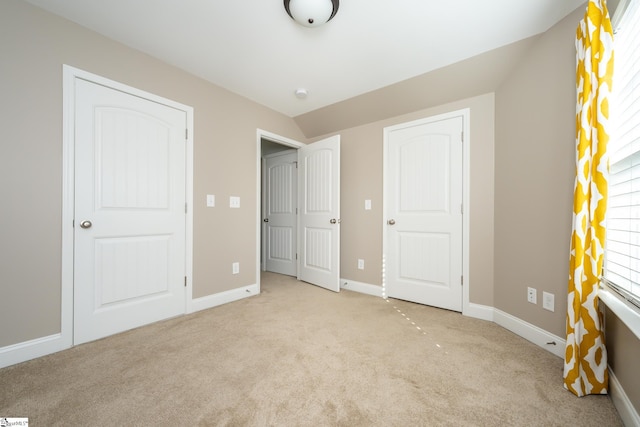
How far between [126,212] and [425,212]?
2870mm

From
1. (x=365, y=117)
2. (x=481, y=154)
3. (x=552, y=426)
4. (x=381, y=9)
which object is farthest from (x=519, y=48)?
(x=552, y=426)

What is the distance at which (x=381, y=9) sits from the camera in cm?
169

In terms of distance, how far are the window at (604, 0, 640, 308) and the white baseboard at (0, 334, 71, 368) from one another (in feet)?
11.0

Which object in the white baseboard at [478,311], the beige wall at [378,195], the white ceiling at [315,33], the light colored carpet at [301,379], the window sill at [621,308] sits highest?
the white ceiling at [315,33]

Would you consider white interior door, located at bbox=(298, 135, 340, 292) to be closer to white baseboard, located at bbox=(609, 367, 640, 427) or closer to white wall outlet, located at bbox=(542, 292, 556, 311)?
white wall outlet, located at bbox=(542, 292, 556, 311)

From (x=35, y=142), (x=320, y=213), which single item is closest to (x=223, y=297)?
(x=320, y=213)

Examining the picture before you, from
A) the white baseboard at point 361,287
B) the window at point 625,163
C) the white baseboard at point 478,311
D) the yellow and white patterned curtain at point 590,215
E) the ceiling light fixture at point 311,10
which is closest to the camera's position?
the window at point 625,163

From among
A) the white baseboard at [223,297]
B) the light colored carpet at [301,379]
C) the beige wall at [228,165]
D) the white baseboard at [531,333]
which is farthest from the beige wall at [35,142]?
the white baseboard at [531,333]

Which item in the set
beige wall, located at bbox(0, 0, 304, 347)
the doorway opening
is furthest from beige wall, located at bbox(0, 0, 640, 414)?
the doorway opening

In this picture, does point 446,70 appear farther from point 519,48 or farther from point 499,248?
point 499,248

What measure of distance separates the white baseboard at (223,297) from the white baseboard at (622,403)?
9.53 feet

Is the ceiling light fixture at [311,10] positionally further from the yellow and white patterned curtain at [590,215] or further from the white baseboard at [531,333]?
the white baseboard at [531,333]

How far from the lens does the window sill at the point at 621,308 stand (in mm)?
1040

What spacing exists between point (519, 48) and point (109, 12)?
10.0 ft
